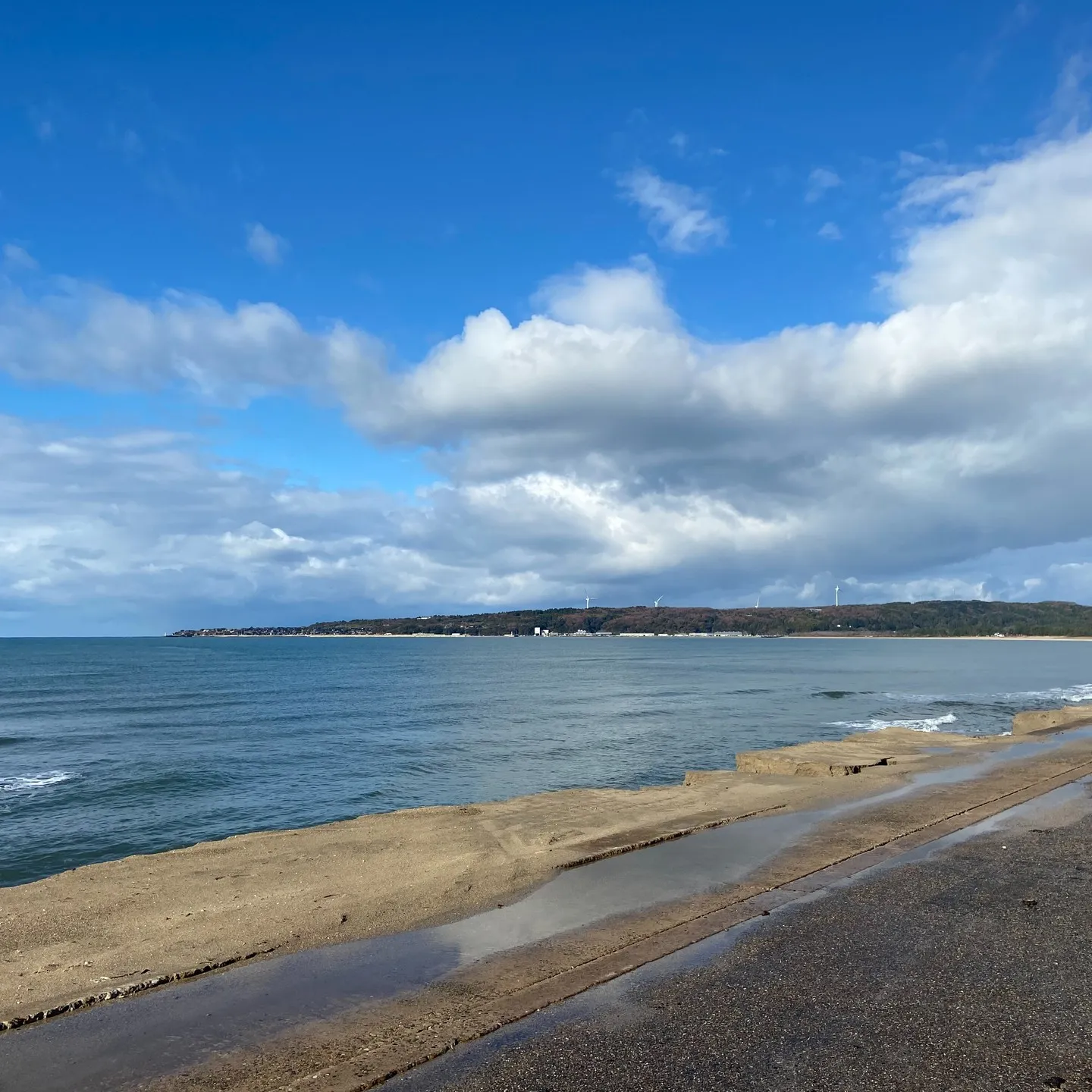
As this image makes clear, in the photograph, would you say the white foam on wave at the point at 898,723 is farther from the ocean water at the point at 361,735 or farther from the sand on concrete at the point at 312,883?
the sand on concrete at the point at 312,883

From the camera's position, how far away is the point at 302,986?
7.45 metres

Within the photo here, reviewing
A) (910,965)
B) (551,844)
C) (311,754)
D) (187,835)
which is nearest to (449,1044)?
(910,965)

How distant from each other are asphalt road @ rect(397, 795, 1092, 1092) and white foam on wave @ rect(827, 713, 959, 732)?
3262cm

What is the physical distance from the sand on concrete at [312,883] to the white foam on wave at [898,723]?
23.3 m

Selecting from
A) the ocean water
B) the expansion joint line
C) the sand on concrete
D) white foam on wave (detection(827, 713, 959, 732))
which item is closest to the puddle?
the sand on concrete

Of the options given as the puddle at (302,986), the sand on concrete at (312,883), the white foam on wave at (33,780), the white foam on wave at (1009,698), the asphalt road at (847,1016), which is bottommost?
the white foam on wave at (1009,698)

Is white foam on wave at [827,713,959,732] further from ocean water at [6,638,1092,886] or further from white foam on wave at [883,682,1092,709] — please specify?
white foam on wave at [883,682,1092,709]

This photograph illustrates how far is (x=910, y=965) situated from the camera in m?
7.58

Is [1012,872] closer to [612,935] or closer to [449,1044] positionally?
[612,935]

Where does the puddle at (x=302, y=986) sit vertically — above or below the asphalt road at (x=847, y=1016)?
below

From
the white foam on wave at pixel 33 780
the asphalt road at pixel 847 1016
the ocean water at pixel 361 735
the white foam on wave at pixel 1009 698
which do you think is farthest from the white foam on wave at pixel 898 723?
→ the white foam on wave at pixel 33 780

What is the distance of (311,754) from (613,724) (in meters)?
16.4

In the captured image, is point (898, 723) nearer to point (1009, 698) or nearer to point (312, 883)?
point (1009, 698)

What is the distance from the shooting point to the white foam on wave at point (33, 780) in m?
25.6
